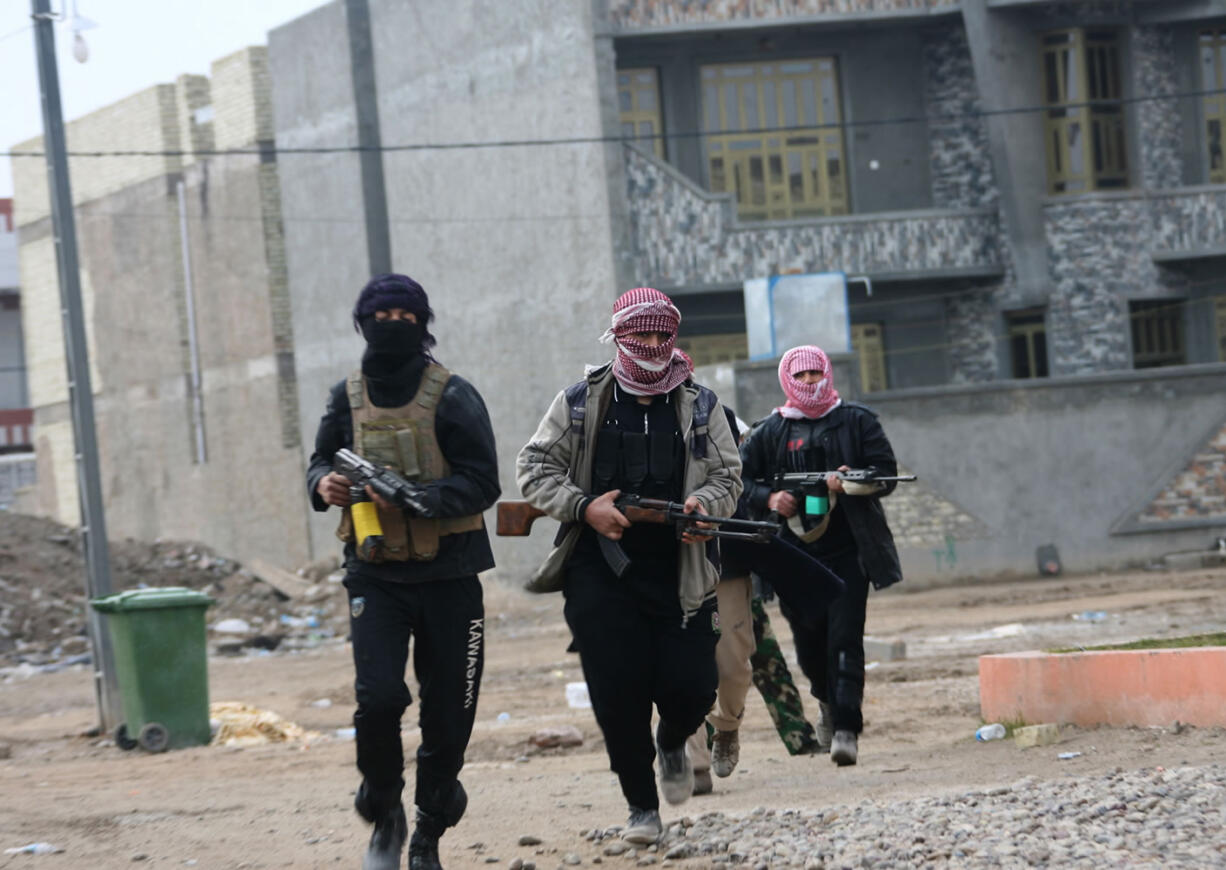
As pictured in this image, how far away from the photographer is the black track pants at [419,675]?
532 cm

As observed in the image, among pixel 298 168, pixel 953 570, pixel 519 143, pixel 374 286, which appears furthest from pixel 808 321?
pixel 374 286

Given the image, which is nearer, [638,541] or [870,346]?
[638,541]

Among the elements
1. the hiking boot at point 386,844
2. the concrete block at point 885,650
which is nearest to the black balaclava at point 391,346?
the hiking boot at point 386,844

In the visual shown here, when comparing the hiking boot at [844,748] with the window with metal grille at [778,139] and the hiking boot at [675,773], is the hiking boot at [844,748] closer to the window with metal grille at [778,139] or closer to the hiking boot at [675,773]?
the hiking boot at [675,773]

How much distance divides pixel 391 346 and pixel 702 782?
269 cm

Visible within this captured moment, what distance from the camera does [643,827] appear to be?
575 centimetres

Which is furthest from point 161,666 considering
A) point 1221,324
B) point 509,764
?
point 1221,324

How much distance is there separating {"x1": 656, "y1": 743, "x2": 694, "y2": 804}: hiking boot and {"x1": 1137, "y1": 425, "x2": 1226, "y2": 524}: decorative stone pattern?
15213 millimetres

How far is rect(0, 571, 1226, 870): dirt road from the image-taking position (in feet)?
21.3

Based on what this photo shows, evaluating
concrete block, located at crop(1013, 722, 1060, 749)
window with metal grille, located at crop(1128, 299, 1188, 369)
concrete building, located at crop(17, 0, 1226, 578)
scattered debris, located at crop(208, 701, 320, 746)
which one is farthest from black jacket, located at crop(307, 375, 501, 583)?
window with metal grille, located at crop(1128, 299, 1188, 369)

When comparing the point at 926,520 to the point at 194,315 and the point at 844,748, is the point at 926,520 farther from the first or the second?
the point at 194,315

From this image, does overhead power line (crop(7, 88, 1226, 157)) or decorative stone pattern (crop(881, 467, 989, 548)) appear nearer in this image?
decorative stone pattern (crop(881, 467, 989, 548))

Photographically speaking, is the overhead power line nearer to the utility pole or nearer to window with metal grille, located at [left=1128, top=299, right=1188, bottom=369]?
window with metal grille, located at [left=1128, top=299, right=1188, bottom=369]

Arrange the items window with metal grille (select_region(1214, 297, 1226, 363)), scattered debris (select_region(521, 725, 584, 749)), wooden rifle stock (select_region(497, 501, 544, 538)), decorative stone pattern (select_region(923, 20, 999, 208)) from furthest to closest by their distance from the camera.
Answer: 1. window with metal grille (select_region(1214, 297, 1226, 363))
2. decorative stone pattern (select_region(923, 20, 999, 208))
3. scattered debris (select_region(521, 725, 584, 749))
4. wooden rifle stock (select_region(497, 501, 544, 538))
